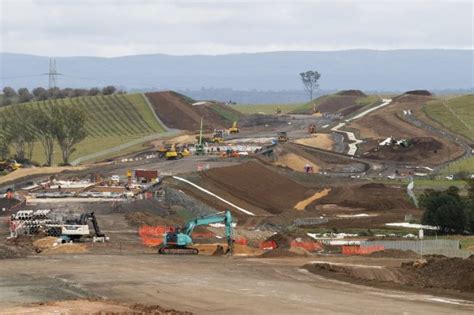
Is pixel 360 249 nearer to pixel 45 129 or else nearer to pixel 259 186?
pixel 259 186

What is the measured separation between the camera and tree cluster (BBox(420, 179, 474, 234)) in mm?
69688

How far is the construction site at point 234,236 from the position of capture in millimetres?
37828

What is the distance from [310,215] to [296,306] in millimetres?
44888

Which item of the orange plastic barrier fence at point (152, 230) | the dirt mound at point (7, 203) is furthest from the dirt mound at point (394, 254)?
the dirt mound at point (7, 203)

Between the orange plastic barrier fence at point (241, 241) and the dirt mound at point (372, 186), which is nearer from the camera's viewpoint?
the orange plastic barrier fence at point (241, 241)

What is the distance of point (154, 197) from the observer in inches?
3071

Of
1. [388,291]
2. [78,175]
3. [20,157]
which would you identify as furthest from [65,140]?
[388,291]

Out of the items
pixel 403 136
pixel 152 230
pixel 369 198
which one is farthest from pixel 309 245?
pixel 403 136

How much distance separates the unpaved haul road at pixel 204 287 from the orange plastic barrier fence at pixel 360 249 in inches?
304

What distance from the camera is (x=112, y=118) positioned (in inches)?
7131

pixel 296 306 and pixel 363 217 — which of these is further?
pixel 363 217

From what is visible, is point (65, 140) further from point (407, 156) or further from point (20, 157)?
point (407, 156)

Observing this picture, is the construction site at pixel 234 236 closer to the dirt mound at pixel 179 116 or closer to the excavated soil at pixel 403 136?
the excavated soil at pixel 403 136

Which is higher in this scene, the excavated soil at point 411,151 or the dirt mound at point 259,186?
the excavated soil at point 411,151
